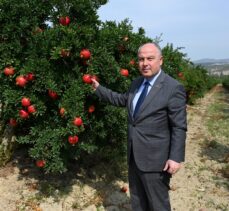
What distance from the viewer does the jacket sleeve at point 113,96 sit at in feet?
14.1

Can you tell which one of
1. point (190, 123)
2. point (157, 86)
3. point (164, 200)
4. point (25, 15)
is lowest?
point (190, 123)

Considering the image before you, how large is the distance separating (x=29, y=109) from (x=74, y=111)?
1.80 feet

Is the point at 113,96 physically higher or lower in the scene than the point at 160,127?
higher

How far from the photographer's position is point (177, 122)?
3498 mm

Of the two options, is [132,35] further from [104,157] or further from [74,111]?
[104,157]

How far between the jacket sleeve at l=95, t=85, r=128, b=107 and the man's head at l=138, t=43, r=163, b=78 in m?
0.65

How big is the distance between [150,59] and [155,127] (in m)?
0.64

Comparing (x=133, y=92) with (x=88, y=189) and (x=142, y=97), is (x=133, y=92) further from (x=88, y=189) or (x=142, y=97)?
(x=88, y=189)

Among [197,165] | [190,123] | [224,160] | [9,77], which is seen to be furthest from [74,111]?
[190,123]

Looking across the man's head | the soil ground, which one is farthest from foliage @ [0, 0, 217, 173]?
the man's head

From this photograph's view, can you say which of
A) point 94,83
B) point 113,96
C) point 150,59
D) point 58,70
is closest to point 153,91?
point 150,59

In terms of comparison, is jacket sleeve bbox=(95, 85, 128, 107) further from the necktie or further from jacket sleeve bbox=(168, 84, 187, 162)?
jacket sleeve bbox=(168, 84, 187, 162)

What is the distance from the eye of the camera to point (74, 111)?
445 cm

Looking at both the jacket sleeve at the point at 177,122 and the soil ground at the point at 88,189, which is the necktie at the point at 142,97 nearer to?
the jacket sleeve at the point at 177,122
